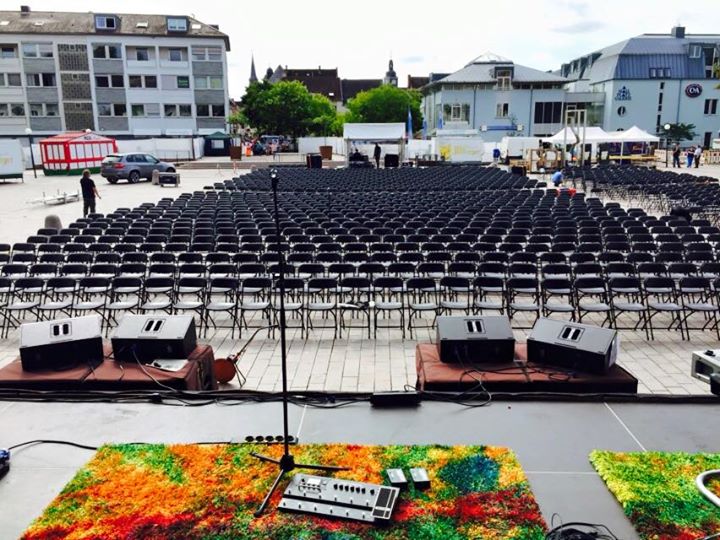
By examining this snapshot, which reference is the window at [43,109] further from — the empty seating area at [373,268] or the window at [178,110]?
the empty seating area at [373,268]

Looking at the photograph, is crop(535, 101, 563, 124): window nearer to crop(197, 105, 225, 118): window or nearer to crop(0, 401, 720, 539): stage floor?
crop(197, 105, 225, 118): window

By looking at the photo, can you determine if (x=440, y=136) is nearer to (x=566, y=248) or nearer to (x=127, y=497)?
(x=566, y=248)

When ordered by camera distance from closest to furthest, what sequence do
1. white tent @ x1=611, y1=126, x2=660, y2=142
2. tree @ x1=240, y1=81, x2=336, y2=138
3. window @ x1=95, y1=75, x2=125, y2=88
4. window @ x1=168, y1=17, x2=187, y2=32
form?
white tent @ x1=611, y1=126, x2=660, y2=142, window @ x1=168, y1=17, x2=187, y2=32, window @ x1=95, y1=75, x2=125, y2=88, tree @ x1=240, y1=81, x2=336, y2=138

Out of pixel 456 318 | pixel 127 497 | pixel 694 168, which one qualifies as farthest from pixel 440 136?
pixel 127 497

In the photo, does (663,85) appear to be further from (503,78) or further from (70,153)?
(70,153)

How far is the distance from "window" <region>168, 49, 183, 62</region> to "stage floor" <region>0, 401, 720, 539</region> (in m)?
46.5

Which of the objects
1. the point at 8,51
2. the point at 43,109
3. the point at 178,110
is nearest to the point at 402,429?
the point at 178,110

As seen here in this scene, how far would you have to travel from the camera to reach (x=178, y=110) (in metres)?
47.5

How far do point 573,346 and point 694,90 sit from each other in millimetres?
58241

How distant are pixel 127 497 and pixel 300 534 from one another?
116 cm

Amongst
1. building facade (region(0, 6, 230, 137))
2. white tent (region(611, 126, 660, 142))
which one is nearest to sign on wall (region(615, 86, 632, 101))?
white tent (region(611, 126, 660, 142))

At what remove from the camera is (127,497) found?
146 inches

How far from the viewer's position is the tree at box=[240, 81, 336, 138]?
51.2m

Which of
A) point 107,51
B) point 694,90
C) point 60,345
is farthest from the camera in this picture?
point 694,90
